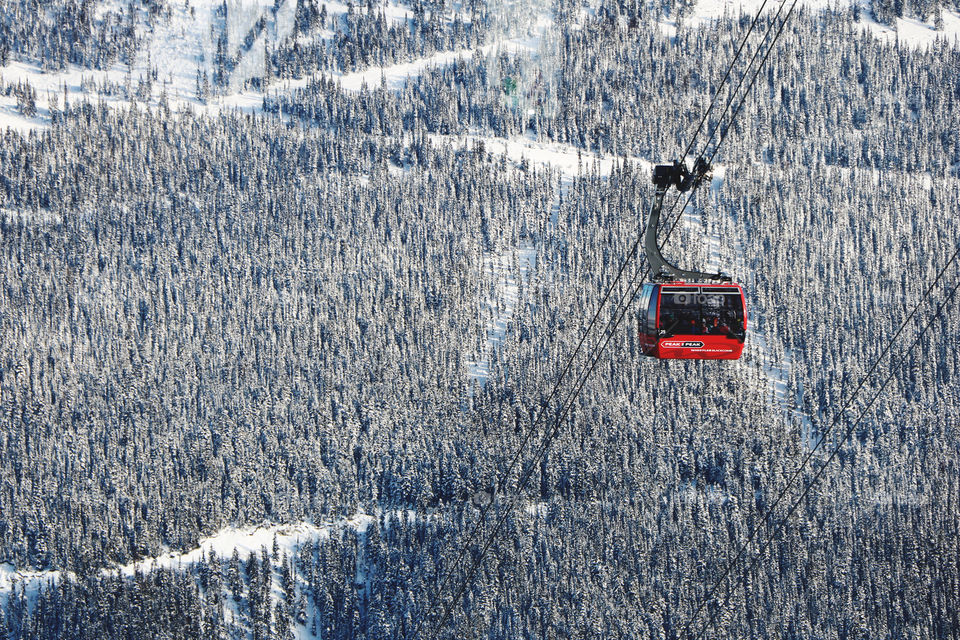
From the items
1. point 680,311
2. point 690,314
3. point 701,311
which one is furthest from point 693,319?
point 680,311

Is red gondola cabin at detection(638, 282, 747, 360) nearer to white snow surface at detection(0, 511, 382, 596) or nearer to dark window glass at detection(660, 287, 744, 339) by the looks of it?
dark window glass at detection(660, 287, 744, 339)

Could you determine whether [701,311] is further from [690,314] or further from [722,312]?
[722,312]

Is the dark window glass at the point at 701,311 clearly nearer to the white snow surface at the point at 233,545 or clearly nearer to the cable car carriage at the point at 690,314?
the cable car carriage at the point at 690,314

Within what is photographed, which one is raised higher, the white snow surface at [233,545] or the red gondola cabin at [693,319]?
the red gondola cabin at [693,319]

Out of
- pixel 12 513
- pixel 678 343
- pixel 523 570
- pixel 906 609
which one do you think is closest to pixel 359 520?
pixel 523 570

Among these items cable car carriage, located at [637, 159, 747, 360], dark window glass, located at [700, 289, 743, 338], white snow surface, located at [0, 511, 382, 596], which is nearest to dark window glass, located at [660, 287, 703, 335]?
cable car carriage, located at [637, 159, 747, 360]

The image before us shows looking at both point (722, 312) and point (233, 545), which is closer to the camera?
point (722, 312)

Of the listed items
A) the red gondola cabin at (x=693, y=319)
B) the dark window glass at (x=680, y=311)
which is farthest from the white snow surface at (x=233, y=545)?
the dark window glass at (x=680, y=311)
